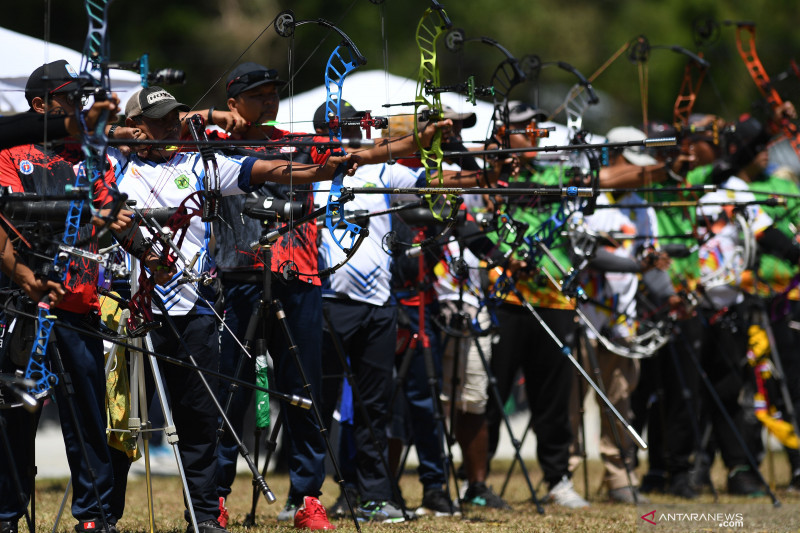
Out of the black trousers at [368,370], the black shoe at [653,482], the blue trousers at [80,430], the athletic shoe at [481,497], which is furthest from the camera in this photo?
the black shoe at [653,482]

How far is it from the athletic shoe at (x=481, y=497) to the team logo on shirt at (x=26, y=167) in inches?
142

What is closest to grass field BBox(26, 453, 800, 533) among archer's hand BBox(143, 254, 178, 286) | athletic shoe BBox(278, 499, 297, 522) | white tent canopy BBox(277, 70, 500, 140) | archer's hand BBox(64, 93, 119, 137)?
athletic shoe BBox(278, 499, 297, 522)

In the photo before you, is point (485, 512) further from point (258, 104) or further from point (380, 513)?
point (258, 104)

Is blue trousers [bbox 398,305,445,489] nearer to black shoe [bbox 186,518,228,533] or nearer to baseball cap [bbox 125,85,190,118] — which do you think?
black shoe [bbox 186,518,228,533]

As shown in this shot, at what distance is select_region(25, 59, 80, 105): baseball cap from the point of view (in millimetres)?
4703

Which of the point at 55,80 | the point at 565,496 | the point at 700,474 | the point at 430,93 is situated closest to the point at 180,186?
the point at 55,80

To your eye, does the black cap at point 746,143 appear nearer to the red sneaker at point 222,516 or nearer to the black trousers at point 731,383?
the black trousers at point 731,383

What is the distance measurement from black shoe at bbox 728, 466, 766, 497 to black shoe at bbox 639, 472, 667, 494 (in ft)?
1.63

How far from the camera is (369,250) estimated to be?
6879 millimetres

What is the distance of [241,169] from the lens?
5.43 meters

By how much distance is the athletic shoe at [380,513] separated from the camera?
6602 millimetres

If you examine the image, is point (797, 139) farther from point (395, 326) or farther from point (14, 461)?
point (14, 461)

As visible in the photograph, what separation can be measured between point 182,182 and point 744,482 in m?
5.23

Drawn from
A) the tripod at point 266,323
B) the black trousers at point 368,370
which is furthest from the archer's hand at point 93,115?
the black trousers at point 368,370
